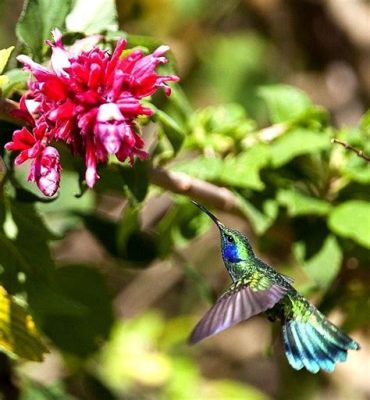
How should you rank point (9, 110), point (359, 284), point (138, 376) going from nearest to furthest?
1. point (9, 110)
2. point (359, 284)
3. point (138, 376)

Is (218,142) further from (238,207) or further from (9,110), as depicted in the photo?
(9,110)

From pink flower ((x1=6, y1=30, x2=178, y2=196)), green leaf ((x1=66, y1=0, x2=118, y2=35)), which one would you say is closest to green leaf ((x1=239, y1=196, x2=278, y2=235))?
green leaf ((x1=66, y1=0, x2=118, y2=35))

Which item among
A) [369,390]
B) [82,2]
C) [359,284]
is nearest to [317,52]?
[369,390]

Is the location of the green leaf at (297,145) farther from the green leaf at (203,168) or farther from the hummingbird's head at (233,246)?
the hummingbird's head at (233,246)

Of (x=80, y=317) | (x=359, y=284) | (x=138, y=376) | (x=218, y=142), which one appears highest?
(x=218, y=142)

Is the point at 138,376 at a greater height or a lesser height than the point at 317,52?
lesser
